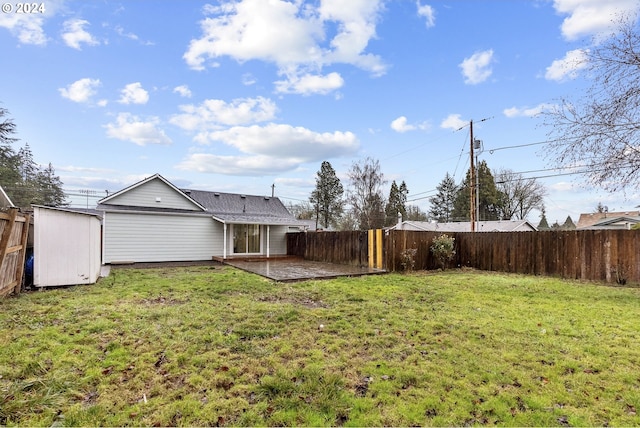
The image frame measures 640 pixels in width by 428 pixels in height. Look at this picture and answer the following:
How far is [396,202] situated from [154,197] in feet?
95.5

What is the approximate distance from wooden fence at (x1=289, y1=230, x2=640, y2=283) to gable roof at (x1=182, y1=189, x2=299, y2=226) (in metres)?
4.14

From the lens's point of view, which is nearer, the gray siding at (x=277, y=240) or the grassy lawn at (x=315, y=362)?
the grassy lawn at (x=315, y=362)

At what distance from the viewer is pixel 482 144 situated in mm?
17391

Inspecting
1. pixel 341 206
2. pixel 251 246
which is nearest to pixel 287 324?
pixel 251 246

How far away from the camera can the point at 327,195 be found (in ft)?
108

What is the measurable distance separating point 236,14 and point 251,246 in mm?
10894

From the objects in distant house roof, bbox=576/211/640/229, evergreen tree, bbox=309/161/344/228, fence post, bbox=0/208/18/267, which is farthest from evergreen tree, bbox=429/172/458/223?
fence post, bbox=0/208/18/267

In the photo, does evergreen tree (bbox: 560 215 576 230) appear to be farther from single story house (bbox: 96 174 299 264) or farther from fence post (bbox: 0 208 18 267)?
fence post (bbox: 0 208 18 267)

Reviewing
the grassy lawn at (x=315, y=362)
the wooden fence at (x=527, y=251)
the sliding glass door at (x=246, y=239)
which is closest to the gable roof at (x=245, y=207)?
the sliding glass door at (x=246, y=239)

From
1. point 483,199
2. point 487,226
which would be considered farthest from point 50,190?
point 483,199

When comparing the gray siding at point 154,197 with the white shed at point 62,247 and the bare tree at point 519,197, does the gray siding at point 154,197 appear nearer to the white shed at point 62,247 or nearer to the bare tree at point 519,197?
the white shed at point 62,247

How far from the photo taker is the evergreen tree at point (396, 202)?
3662 centimetres

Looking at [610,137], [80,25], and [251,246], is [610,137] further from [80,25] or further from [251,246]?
[251,246]

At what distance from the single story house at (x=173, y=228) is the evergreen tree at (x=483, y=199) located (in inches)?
1036
